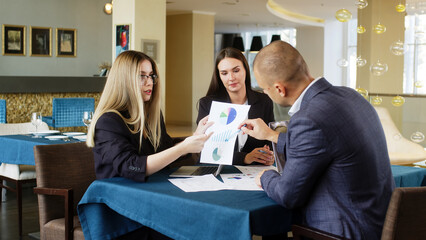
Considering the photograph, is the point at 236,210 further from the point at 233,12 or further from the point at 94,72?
the point at 233,12

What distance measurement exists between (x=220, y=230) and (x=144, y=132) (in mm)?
945

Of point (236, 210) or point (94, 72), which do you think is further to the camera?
point (94, 72)

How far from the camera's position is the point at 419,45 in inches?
628

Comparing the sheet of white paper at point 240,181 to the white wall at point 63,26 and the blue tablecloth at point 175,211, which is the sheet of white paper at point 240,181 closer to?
the blue tablecloth at point 175,211

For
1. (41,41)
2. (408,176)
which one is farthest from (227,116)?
(41,41)

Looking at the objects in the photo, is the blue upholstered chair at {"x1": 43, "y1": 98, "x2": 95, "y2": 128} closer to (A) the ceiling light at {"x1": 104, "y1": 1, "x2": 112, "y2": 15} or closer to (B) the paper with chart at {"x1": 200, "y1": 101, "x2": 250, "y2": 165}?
(B) the paper with chart at {"x1": 200, "y1": 101, "x2": 250, "y2": 165}

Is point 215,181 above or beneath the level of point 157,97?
beneath

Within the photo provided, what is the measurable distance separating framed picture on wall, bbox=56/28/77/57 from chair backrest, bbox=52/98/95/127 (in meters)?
5.00

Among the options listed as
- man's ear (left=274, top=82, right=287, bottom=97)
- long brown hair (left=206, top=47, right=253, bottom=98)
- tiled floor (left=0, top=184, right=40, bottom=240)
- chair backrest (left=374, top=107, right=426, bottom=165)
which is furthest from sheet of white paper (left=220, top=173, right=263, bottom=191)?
chair backrest (left=374, top=107, right=426, bottom=165)

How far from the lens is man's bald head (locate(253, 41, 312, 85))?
191cm

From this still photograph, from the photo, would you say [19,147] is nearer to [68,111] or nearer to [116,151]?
[68,111]

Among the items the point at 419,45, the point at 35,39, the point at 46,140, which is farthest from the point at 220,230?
the point at 419,45

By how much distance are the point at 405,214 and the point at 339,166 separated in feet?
0.86

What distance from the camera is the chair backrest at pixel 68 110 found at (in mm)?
6840
